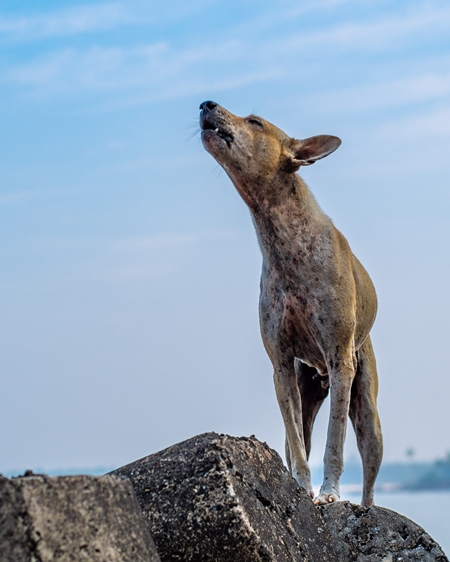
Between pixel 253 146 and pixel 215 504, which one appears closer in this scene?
pixel 215 504

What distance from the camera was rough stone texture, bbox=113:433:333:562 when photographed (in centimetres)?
621

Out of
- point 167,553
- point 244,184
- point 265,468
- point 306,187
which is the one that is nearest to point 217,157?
point 244,184

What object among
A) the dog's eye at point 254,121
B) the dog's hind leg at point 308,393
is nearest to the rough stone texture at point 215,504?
the dog's eye at point 254,121

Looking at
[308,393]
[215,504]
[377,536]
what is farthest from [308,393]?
[215,504]

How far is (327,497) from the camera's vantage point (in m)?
9.60

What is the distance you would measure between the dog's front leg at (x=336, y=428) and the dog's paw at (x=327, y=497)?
0.03 meters

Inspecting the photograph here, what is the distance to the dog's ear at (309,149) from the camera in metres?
10.5

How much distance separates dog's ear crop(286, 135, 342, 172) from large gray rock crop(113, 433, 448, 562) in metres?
3.94

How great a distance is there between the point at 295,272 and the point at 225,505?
4.53 meters

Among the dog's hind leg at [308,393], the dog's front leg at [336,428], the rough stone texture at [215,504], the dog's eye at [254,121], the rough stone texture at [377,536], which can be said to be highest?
the dog's eye at [254,121]

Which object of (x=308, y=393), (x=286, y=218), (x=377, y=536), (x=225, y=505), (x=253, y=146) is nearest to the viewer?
(x=225, y=505)

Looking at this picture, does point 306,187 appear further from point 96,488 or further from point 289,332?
point 96,488

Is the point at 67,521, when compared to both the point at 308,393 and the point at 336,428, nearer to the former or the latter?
the point at 336,428

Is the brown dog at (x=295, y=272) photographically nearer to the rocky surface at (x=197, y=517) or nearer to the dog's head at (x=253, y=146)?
the dog's head at (x=253, y=146)
